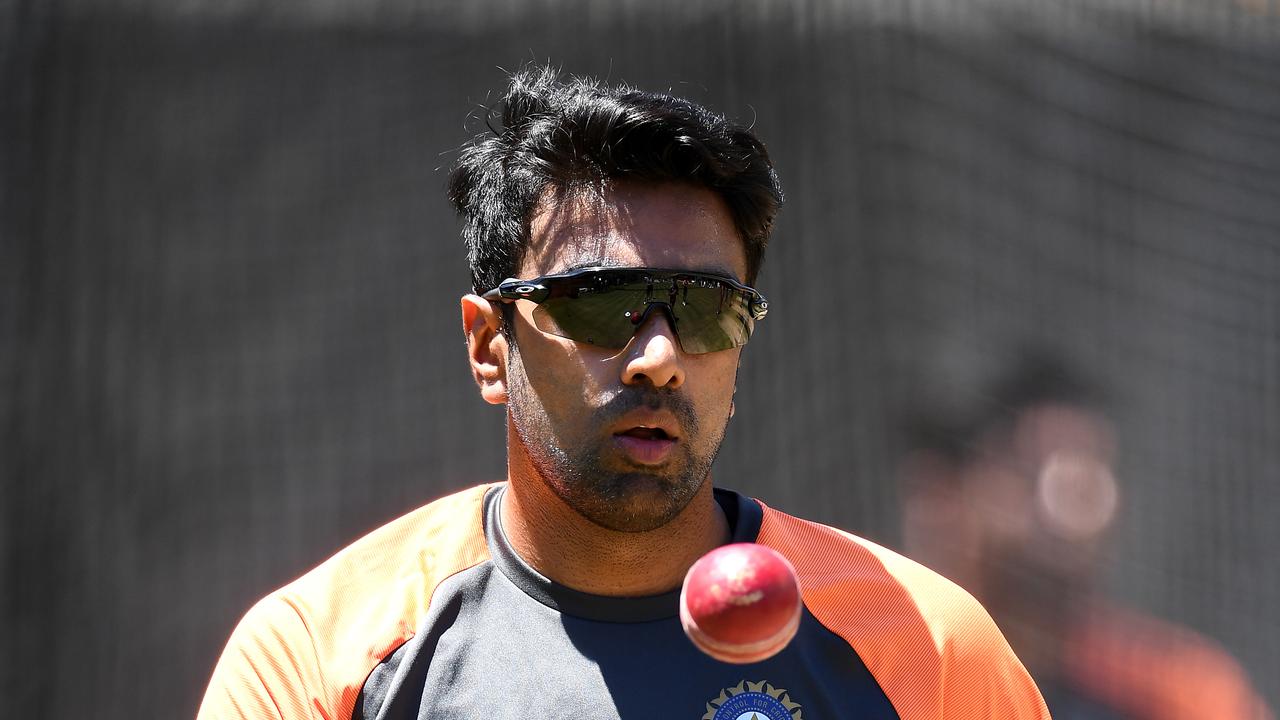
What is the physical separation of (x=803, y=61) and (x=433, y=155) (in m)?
1.45

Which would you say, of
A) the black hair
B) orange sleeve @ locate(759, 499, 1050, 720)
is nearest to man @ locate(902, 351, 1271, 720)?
orange sleeve @ locate(759, 499, 1050, 720)

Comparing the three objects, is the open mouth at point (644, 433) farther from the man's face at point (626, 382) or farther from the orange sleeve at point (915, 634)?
the orange sleeve at point (915, 634)

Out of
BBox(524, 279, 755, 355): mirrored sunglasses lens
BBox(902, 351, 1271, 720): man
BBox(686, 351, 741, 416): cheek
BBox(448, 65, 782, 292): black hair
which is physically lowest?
BBox(902, 351, 1271, 720): man

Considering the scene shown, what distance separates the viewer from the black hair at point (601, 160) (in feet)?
7.22

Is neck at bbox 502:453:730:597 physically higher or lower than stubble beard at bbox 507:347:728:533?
lower

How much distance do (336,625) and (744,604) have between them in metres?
0.83

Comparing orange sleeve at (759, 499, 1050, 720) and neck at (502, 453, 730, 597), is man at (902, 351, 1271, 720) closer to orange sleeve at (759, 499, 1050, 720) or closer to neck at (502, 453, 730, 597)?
orange sleeve at (759, 499, 1050, 720)

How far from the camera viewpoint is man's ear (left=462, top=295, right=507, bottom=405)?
7.58 ft

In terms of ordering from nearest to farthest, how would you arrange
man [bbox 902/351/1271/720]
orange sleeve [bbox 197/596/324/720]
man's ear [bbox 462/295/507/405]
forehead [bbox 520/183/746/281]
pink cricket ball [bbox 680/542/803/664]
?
pink cricket ball [bbox 680/542/803/664]
orange sleeve [bbox 197/596/324/720]
forehead [bbox 520/183/746/281]
man's ear [bbox 462/295/507/405]
man [bbox 902/351/1271/720]

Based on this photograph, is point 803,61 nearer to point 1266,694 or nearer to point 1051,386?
point 1051,386

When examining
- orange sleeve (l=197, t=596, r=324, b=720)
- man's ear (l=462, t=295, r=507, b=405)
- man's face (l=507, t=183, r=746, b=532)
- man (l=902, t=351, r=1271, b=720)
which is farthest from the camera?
man (l=902, t=351, r=1271, b=720)

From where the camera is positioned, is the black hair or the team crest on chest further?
the black hair

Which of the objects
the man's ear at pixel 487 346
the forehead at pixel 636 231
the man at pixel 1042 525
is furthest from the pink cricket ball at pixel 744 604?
the man at pixel 1042 525

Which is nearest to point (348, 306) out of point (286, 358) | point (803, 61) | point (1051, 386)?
point (286, 358)
